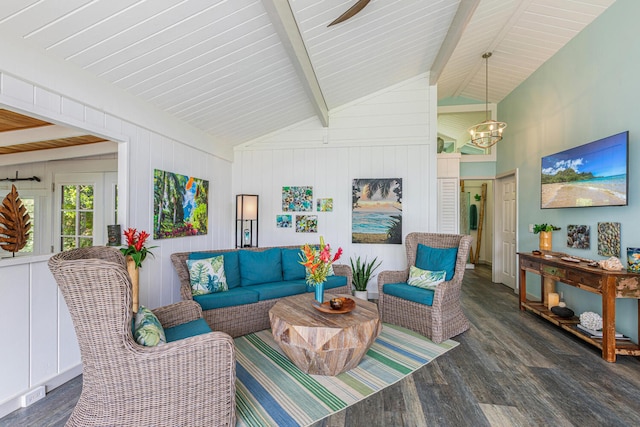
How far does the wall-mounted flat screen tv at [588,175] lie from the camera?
2928 millimetres

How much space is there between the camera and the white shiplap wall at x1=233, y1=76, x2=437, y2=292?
4645 mm

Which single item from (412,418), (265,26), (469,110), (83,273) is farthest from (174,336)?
(469,110)

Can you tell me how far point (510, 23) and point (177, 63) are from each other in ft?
13.8

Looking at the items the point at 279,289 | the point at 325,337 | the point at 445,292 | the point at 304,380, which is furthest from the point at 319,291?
the point at 445,292

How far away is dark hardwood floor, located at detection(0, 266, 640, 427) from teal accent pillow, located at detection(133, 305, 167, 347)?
89cm

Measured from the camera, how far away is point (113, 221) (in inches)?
162

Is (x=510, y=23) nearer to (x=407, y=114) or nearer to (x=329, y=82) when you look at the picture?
(x=407, y=114)

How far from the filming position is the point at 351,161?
4.82 metres

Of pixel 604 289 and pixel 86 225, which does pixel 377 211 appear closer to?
pixel 604 289

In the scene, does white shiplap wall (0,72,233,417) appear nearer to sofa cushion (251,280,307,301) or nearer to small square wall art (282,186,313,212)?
sofa cushion (251,280,307,301)

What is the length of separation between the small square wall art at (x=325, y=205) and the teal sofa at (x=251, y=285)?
1027 mm

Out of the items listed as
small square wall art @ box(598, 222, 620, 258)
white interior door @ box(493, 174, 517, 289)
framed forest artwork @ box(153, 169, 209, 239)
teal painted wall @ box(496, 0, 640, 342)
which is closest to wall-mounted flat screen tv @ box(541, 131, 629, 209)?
teal painted wall @ box(496, 0, 640, 342)

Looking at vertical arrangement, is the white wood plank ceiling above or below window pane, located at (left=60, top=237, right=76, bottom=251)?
above

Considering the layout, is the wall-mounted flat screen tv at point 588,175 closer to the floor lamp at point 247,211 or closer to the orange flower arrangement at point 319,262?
the orange flower arrangement at point 319,262
